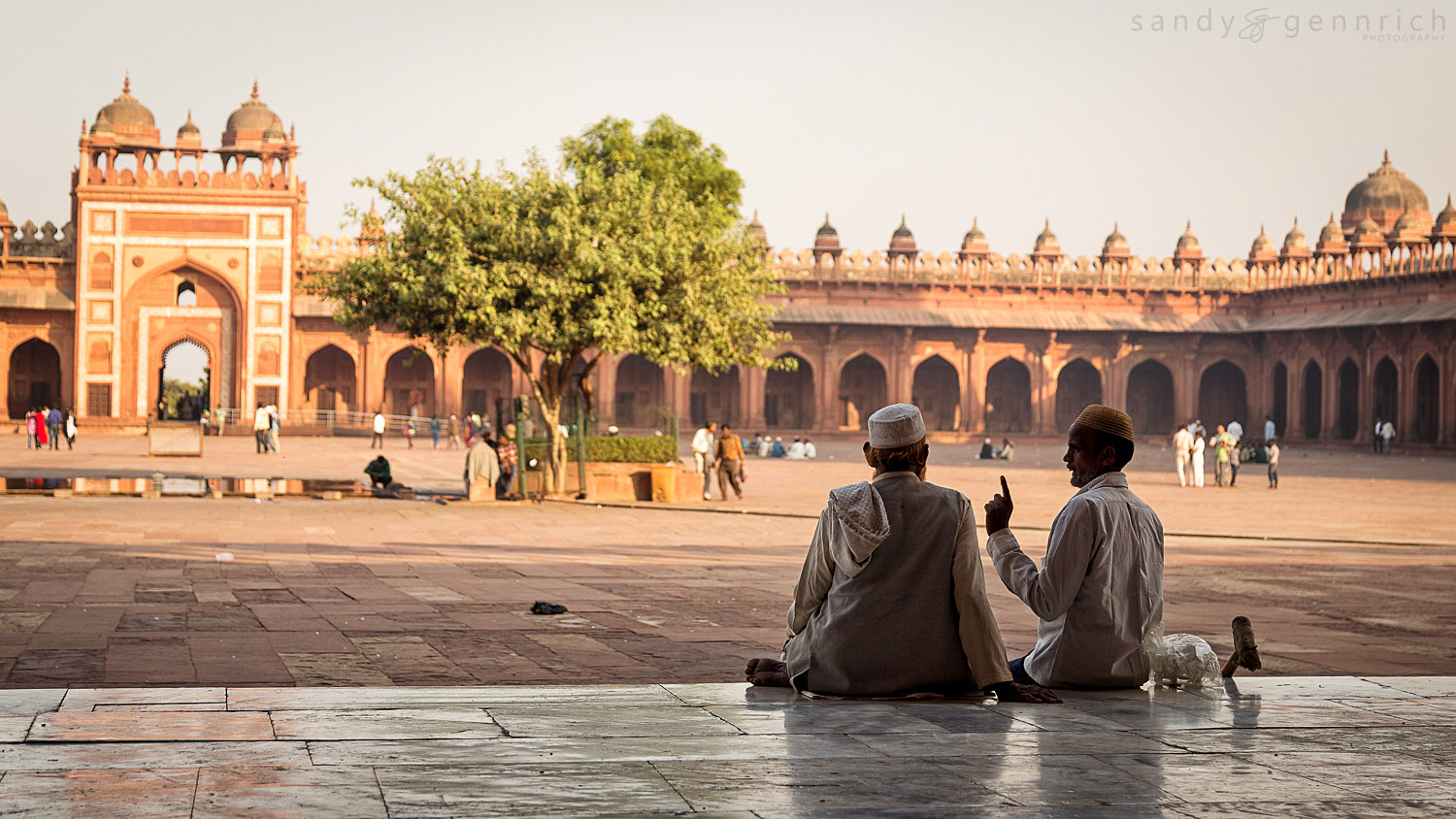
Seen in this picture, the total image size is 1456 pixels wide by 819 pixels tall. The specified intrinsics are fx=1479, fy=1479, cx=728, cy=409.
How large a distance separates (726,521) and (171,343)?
93.3 ft

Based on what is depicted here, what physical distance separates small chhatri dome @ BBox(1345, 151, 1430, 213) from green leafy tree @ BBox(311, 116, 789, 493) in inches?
1389

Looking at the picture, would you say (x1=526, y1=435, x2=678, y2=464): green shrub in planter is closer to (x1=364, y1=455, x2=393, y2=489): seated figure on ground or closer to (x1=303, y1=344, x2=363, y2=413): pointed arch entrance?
(x1=364, y1=455, x2=393, y2=489): seated figure on ground

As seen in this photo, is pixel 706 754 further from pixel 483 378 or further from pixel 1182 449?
pixel 483 378

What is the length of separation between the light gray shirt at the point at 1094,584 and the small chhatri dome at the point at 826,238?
3790 centimetres

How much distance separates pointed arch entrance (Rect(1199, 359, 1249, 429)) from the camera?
141 ft

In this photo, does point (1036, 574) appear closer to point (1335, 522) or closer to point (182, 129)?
point (1335, 522)

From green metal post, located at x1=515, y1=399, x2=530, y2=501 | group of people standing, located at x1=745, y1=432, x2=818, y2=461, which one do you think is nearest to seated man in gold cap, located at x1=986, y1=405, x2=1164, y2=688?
green metal post, located at x1=515, y1=399, x2=530, y2=501

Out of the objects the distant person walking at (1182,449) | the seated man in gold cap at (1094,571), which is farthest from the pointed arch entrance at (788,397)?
the seated man in gold cap at (1094,571)

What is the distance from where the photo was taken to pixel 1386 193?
46094 millimetres

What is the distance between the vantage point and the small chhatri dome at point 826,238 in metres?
42.0

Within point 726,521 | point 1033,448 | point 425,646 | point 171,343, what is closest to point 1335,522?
point 726,521

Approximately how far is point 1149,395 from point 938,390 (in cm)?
628

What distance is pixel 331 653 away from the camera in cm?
545

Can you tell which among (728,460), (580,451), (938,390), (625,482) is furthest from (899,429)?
(938,390)
